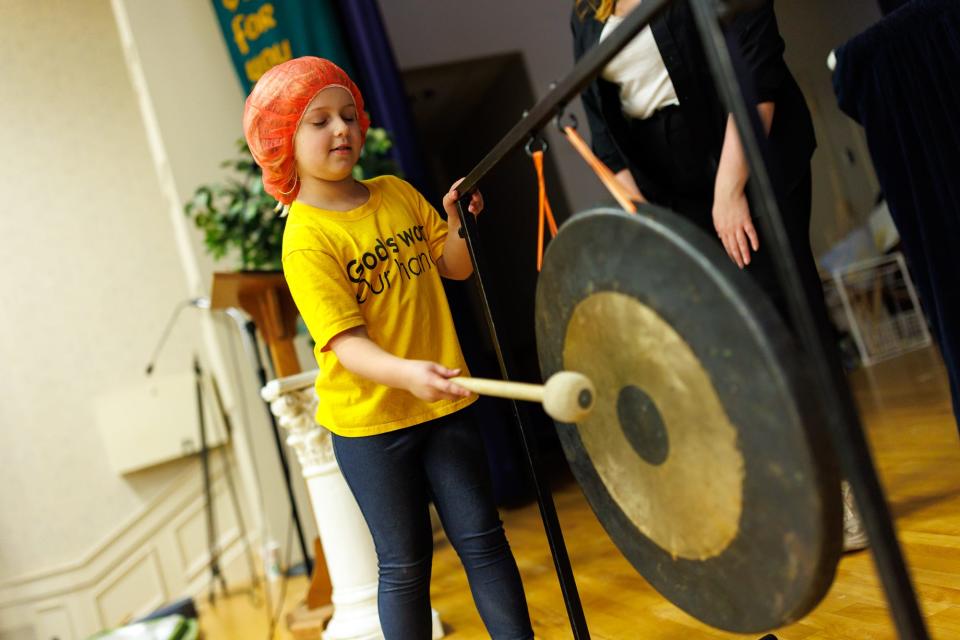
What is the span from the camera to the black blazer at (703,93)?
4.61ft

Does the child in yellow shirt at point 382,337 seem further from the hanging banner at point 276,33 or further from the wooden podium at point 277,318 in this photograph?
the hanging banner at point 276,33

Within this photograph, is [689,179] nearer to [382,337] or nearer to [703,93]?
[703,93]

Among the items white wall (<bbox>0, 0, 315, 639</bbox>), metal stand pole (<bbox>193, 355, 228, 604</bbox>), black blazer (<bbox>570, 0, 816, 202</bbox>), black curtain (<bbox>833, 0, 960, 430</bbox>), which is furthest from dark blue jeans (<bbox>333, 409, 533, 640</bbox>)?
metal stand pole (<bbox>193, 355, 228, 604</bbox>)

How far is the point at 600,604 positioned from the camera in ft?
5.80

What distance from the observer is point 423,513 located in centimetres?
129

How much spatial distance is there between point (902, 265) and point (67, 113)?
3.90 metres

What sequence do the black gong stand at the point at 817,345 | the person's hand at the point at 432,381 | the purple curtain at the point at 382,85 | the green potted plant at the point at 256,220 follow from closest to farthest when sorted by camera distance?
the black gong stand at the point at 817,345 < the person's hand at the point at 432,381 < the green potted plant at the point at 256,220 < the purple curtain at the point at 382,85

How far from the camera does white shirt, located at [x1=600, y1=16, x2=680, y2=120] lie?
4.86ft

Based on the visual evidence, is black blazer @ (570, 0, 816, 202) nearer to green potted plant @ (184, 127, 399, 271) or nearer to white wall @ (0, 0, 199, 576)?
green potted plant @ (184, 127, 399, 271)

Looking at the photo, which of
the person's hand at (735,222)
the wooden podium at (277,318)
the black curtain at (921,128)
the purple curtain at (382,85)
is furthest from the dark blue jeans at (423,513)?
the purple curtain at (382,85)

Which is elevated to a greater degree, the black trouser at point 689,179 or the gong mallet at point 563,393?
the black trouser at point 689,179

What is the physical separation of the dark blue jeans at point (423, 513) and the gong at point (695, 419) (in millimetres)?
212

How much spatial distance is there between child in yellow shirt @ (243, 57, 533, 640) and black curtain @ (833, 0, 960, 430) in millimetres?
907

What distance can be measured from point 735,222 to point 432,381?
23.3 inches
